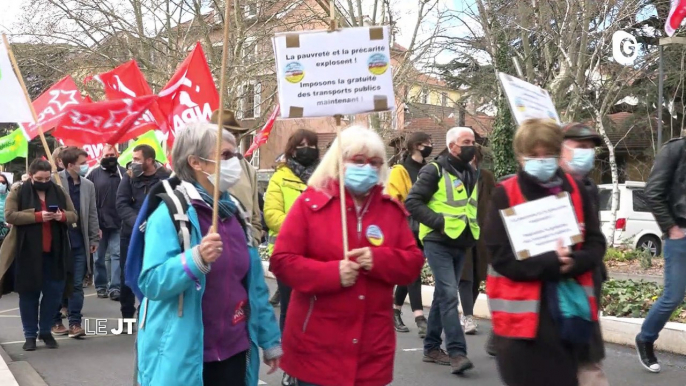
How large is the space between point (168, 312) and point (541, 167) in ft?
5.86

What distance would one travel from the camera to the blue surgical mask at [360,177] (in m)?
4.04

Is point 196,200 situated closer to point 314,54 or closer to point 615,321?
point 314,54

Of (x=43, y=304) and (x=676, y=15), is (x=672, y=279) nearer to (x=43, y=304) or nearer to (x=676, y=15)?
(x=676, y=15)

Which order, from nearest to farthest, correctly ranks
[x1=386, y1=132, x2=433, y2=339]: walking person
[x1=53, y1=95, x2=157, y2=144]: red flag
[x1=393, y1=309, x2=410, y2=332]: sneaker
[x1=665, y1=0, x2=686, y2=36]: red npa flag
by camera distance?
[x1=386, y1=132, x2=433, y2=339]: walking person, [x1=393, y1=309, x2=410, y2=332]: sneaker, [x1=665, y1=0, x2=686, y2=36]: red npa flag, [x1=53, y1=95, x2=157, y2=144]: red flag

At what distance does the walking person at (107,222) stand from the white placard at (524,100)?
686cm

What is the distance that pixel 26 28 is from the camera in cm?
2897

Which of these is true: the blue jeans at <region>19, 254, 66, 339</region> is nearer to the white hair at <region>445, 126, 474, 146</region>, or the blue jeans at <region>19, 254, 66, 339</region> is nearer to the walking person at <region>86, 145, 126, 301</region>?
the walking person at <region>86, 145, 126, 301</region>

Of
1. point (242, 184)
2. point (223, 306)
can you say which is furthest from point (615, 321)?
point (223, 306)

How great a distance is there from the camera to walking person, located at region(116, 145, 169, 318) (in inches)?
337

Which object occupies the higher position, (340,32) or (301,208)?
(340,32)

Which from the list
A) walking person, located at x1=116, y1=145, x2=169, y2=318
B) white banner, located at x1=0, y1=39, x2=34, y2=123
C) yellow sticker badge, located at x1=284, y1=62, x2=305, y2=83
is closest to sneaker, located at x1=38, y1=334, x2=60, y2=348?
walking person, located at x1=116, y1=145, x2=169, y2=318

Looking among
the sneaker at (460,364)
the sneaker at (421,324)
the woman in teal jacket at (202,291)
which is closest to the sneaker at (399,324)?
the sneaker at (421,324)

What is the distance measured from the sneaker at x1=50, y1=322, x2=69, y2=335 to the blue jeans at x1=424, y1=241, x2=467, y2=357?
4.22 meters

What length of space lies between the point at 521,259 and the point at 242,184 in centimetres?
307
